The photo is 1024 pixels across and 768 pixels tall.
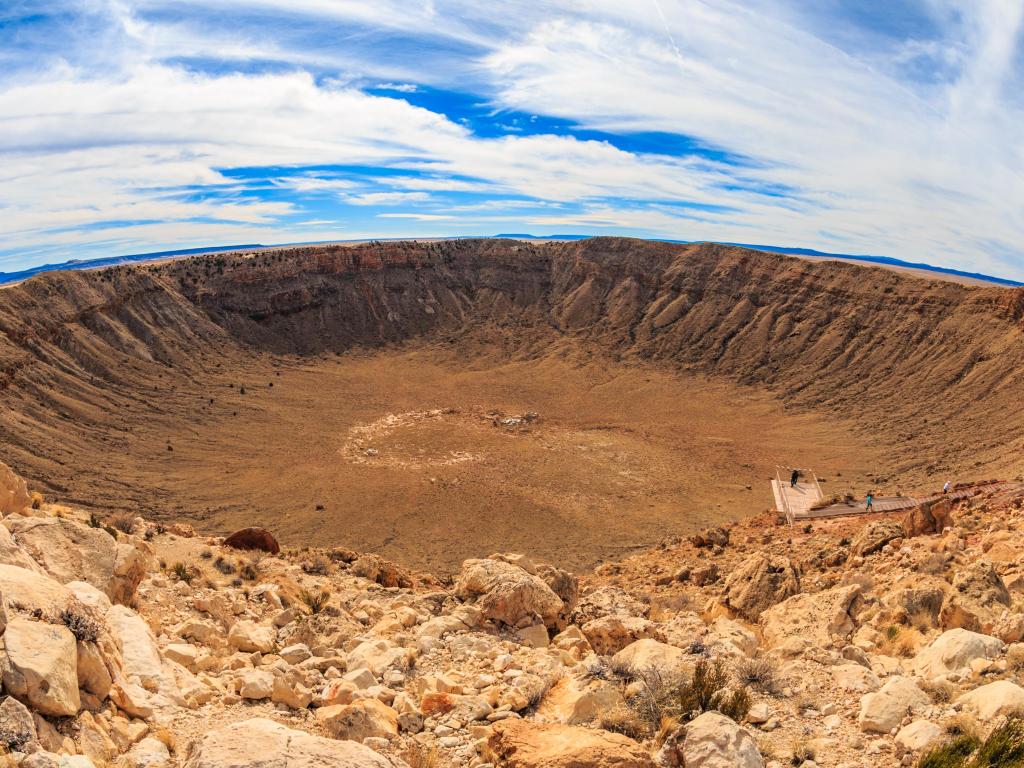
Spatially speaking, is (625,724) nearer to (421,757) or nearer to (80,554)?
(421,757)

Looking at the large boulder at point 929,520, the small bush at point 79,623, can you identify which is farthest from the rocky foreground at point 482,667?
the large boulder at point 929,520

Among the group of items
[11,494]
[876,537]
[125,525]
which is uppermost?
[11,494]

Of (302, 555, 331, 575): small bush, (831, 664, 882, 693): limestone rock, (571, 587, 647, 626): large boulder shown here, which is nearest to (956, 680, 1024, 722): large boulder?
(831, 664, 882, 693): limestone rock

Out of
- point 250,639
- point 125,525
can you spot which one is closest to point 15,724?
point 250,639

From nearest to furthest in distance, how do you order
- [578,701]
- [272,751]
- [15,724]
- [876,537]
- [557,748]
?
[15,724] < [272,751] < [557,748] < [578,701] < [876,537]

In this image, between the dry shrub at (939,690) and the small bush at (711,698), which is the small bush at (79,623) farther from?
the dry shrub at (939,690)
